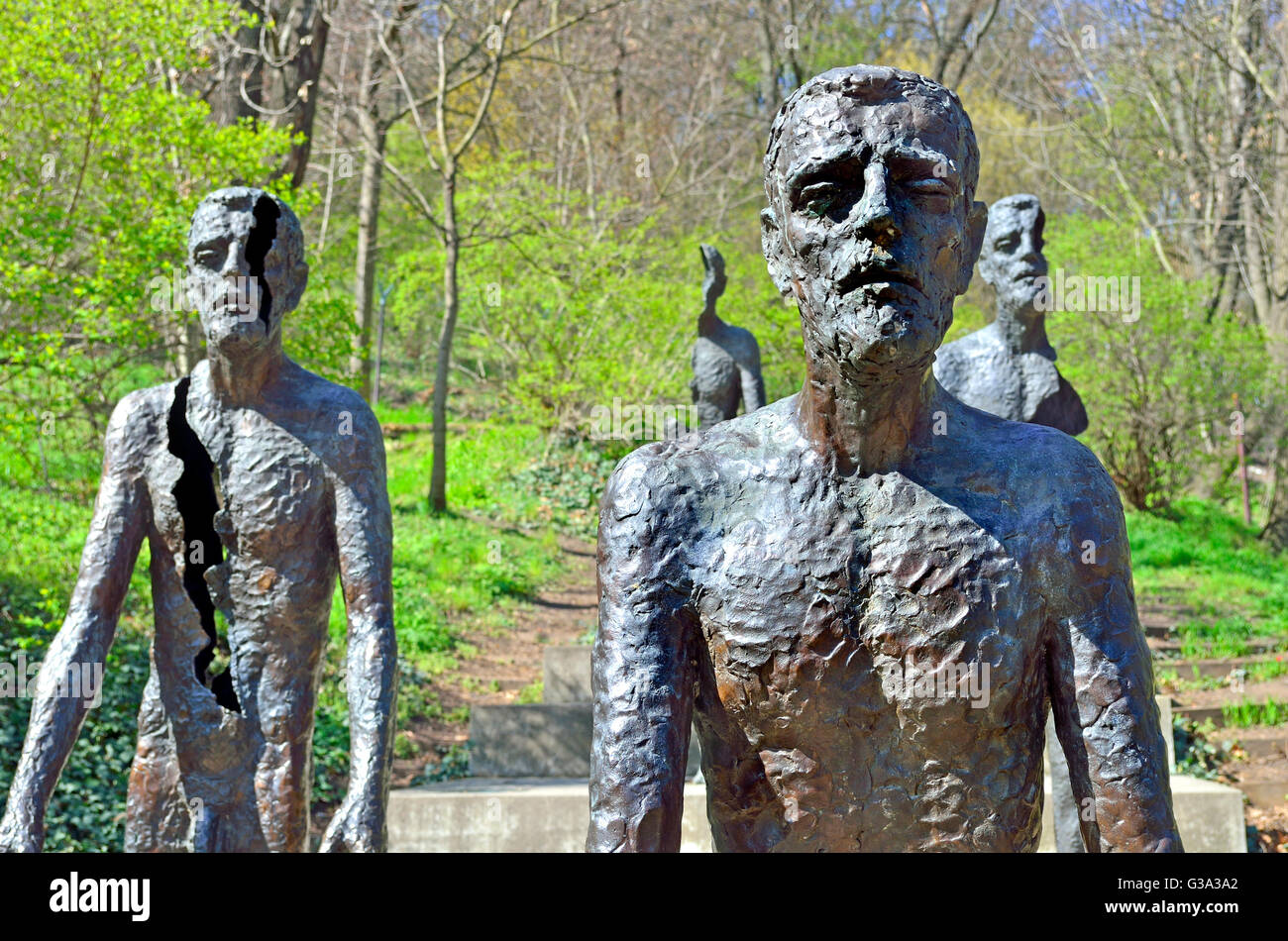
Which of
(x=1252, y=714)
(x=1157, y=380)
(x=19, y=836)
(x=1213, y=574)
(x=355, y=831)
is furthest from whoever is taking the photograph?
(x=1157, y=380)

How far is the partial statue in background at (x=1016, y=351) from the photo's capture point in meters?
6.48

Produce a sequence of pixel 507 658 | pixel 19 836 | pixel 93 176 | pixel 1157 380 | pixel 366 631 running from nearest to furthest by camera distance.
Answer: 1. pixel 19 836
2. pixel 366 631
3. pixel 93 176
4. pixel 507 658
5. pixel 1157 380

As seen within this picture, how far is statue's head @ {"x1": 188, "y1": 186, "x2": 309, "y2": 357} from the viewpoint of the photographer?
4.41 m

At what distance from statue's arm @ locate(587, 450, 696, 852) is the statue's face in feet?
1.21

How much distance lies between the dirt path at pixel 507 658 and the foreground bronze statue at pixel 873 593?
26.6 ft

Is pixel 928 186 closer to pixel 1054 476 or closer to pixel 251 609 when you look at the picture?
pixel 1054 476

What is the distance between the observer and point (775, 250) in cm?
234

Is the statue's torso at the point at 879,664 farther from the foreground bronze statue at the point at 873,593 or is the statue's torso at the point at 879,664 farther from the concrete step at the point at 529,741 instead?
the concrete step at the point at 529,741

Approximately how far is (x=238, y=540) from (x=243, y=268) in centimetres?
83

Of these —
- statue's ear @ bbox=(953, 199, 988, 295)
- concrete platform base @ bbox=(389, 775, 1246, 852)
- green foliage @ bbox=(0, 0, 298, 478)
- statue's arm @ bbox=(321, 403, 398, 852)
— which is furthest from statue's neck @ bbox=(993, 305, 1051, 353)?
green foliage @ bbox=(0, 0, 298, 478)

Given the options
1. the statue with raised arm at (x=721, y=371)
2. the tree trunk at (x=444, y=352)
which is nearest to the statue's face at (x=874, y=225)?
the statue with raised arm at (x=721, y=371)

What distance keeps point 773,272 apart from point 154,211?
8957 millimetres

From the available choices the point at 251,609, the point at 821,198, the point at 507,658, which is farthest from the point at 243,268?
the point at 507,658
